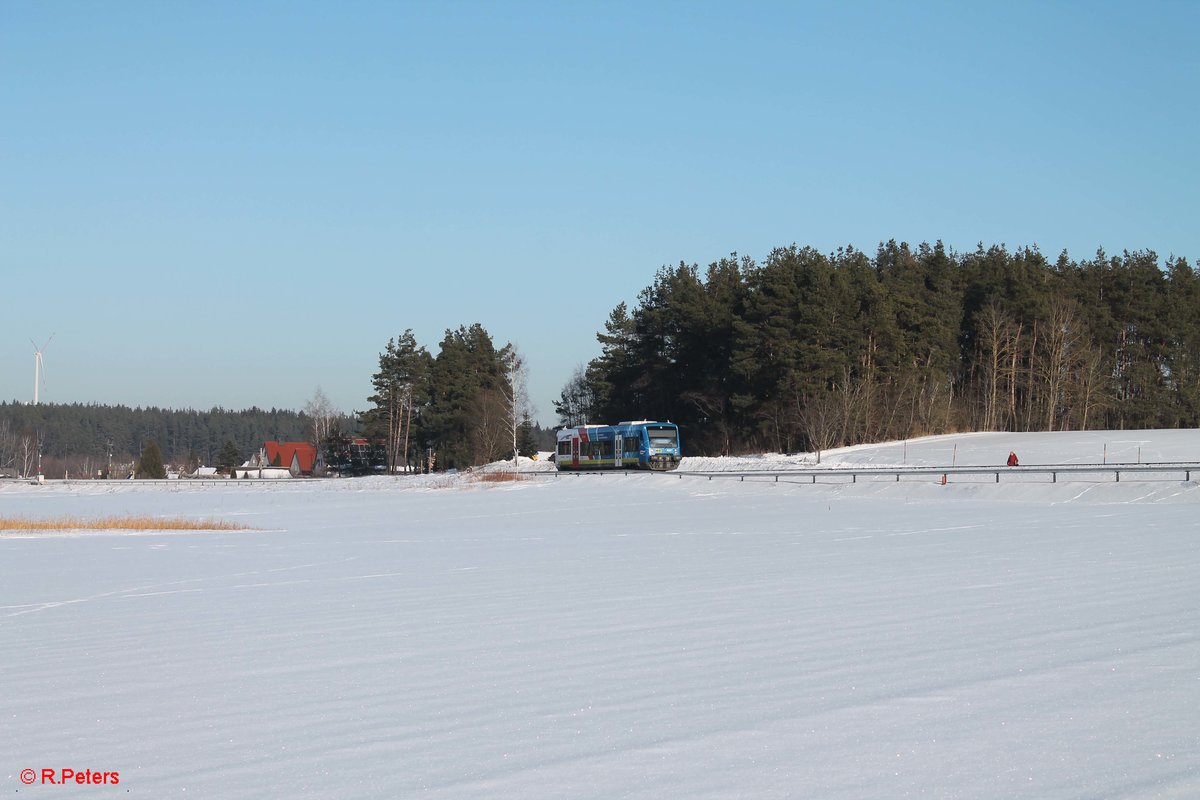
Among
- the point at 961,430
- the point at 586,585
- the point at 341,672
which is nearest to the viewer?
the point at 341,672

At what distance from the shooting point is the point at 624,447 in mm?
61750

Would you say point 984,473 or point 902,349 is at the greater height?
point 902,349

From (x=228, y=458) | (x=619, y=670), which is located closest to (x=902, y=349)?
(x=619, y=670)

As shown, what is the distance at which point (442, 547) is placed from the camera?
22.2 metres

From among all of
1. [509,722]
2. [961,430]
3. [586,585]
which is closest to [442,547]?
[586,585]

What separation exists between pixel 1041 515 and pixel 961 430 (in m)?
53.3

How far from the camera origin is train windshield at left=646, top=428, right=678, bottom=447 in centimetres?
6072

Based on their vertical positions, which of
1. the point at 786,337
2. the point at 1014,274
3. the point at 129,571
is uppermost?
the point at 1014,274

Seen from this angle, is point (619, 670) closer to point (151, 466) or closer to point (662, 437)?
point (662, 437)

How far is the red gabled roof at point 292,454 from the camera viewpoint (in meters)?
137

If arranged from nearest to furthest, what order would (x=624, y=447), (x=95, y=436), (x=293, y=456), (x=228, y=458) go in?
(x=624, y=447) → (x=228, y=458) → (x=293, y=456) → (x=95, y=436)

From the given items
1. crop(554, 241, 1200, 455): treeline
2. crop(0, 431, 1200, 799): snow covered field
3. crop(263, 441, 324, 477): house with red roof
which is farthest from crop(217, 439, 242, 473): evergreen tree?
crop(0, 431, 1200, 799): snow covered field

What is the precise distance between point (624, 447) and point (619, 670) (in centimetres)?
5259

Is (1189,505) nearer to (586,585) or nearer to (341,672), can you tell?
(586,585)
